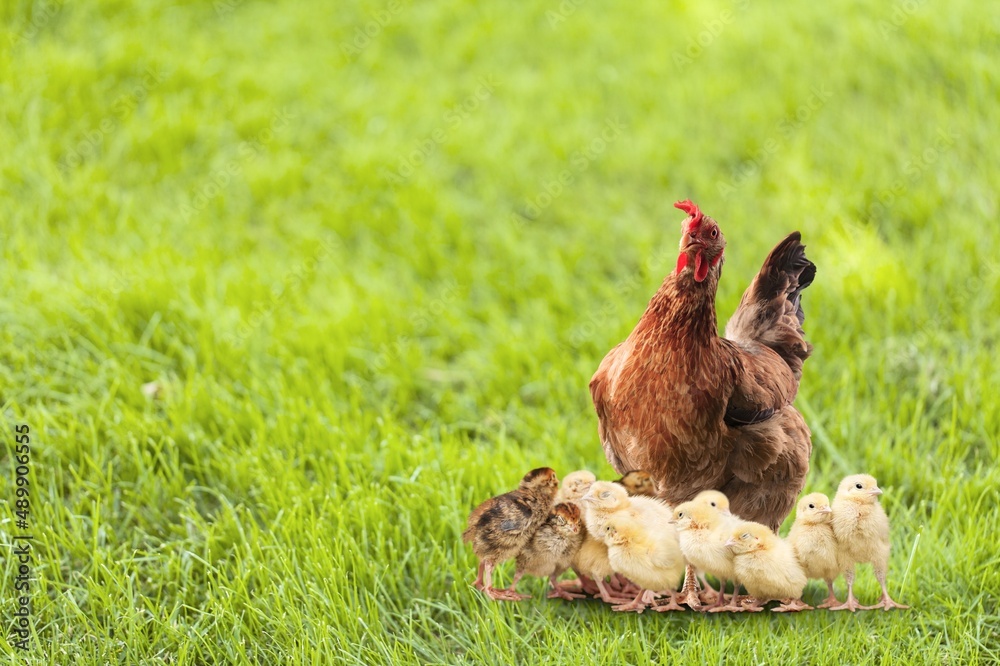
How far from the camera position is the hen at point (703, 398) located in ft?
7.14

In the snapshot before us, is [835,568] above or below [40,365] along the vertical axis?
above

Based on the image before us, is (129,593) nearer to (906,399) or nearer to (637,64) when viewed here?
(906,399)

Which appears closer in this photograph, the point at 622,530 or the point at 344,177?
the point at 622,530

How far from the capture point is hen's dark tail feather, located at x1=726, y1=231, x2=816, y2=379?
8.29 ft

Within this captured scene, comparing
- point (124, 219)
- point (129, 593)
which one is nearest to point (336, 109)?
point (124, 219)

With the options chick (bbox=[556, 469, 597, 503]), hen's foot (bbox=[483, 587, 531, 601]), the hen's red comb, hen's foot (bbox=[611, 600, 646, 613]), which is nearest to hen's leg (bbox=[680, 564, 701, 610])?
hen's foot (bbox=[611, 600, 646, 613])

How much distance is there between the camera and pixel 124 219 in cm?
564

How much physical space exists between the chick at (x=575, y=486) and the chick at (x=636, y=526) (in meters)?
0.09

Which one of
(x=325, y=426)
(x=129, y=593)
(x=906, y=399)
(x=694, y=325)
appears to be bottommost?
(x=129, y=593)

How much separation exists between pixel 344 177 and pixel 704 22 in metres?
3.20

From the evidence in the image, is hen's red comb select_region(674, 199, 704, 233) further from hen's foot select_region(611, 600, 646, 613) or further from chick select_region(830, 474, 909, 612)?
hen's foot select_region(611, 600, 646, 613)

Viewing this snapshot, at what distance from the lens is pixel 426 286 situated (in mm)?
5535

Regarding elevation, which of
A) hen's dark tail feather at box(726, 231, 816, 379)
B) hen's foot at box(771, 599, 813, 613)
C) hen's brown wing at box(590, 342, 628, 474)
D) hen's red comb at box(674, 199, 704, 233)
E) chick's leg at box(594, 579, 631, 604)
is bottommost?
chick's leg at box(594, 579, 631, 604)

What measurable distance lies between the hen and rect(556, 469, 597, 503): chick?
82 mm
